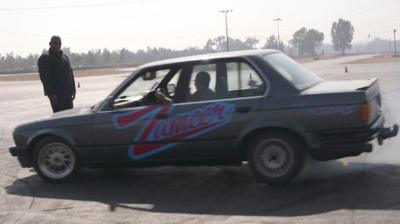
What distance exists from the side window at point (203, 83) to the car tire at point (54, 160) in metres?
1.89

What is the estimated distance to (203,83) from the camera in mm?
6508

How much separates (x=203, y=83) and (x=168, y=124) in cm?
64

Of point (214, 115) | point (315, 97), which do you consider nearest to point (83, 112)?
point (214, 115)

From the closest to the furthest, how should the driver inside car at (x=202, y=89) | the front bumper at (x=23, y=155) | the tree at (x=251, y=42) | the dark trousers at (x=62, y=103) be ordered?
1. the driver inside car at (x=202, y=89)
2. the front bumper at (x=23, y=155)
3. the dark trousers at (x=62, y=103)
4. the tree at (x=251, y=42)

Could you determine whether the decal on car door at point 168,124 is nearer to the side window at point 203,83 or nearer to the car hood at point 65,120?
the side window at point 203,83

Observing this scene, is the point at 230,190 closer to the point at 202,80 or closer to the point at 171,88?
the point at 202,80

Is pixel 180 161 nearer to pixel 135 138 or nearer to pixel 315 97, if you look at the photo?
pixel 135 138

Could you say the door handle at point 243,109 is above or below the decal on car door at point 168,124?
above

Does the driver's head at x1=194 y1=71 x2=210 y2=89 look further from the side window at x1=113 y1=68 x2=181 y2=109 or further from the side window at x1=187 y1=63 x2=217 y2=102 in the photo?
the side window at x1=113 y1=68 x2=181 y2=109

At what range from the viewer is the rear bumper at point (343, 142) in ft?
19.3

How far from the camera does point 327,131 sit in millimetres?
5949

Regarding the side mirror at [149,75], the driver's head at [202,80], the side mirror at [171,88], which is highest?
the side mirror at [149,75]

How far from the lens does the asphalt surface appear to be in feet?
17.2

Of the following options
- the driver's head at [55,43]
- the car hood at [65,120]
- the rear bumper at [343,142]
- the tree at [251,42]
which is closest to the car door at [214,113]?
the rear bumper at [343,142]
